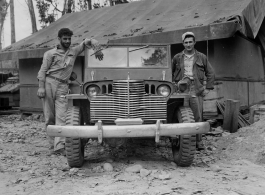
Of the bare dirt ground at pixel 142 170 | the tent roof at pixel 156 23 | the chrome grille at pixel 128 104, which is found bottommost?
the bare dirt ground at pixel 142 170

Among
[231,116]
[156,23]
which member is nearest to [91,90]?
[231,116]

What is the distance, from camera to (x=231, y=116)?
761cm

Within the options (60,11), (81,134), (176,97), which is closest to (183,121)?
(176,97)

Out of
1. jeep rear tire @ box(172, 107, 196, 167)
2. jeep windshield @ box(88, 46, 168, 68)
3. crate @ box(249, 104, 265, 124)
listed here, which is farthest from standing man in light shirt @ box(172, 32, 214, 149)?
crate @ box(249, 104, 265, 124)

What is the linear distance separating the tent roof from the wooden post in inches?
59.0

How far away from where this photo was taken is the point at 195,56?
586cm

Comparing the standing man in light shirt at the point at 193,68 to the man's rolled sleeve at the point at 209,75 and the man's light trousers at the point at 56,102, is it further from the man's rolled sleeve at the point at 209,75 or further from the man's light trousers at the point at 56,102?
the man's light trousers at the point at 56,102

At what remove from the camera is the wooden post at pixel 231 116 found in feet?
24.6

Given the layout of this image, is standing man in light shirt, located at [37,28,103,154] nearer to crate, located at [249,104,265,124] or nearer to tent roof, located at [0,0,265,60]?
tent roof, located at [0,0,265,60]

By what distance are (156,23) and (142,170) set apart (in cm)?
558

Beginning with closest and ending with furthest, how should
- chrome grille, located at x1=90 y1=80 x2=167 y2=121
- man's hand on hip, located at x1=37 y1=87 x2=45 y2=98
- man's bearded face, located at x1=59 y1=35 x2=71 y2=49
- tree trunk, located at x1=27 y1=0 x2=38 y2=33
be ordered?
chrome grille, located at x1=90 y1=80 x2=167 y2=121 → man's hand on hip, located at x1=37 y1=87 x2=45 y2=98 → man's bearded face, located at x1=59 y1=35 x2=71 y2=49 → tree trunk, located at x1=27 y1=0 x2=38 y2=33

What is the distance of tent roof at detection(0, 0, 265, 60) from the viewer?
286 inches

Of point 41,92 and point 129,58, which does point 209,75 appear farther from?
point 41,92

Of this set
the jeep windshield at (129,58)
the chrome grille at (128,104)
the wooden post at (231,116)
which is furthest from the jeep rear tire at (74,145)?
the wooden post at (231,116)
